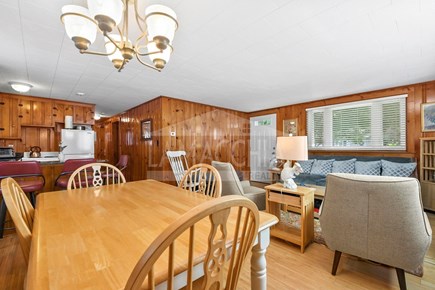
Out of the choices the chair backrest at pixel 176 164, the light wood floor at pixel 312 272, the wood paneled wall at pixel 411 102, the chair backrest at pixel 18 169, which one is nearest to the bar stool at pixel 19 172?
the chair backrest at pixel 18 169

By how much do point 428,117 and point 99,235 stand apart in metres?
4.88

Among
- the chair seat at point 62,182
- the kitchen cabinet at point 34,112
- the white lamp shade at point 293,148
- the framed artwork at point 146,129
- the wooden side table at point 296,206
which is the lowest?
the wooden side table at point 296,206

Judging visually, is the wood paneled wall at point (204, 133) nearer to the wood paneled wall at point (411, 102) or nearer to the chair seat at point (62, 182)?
the chair seat at point (62, 182)

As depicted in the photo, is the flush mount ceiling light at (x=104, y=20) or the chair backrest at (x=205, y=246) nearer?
the chair backrest at (x=205, y=246)

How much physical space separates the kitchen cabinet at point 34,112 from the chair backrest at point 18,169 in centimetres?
291

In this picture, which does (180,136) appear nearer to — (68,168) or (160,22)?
(68,168)

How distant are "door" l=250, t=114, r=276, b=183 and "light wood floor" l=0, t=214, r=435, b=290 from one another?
3.61 meters

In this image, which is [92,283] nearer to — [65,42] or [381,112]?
[65,42]

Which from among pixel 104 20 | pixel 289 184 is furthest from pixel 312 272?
pixel 104 20

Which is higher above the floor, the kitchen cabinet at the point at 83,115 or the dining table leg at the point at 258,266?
the kitchen cabinet at the point at 83,115

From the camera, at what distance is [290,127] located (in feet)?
16.8

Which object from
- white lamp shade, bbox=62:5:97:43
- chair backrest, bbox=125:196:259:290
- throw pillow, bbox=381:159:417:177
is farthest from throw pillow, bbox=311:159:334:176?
white lamp shade, bbox=62:5:97:43

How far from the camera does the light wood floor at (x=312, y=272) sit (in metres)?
1.55

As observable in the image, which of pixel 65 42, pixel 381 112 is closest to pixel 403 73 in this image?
pixel 381 112
